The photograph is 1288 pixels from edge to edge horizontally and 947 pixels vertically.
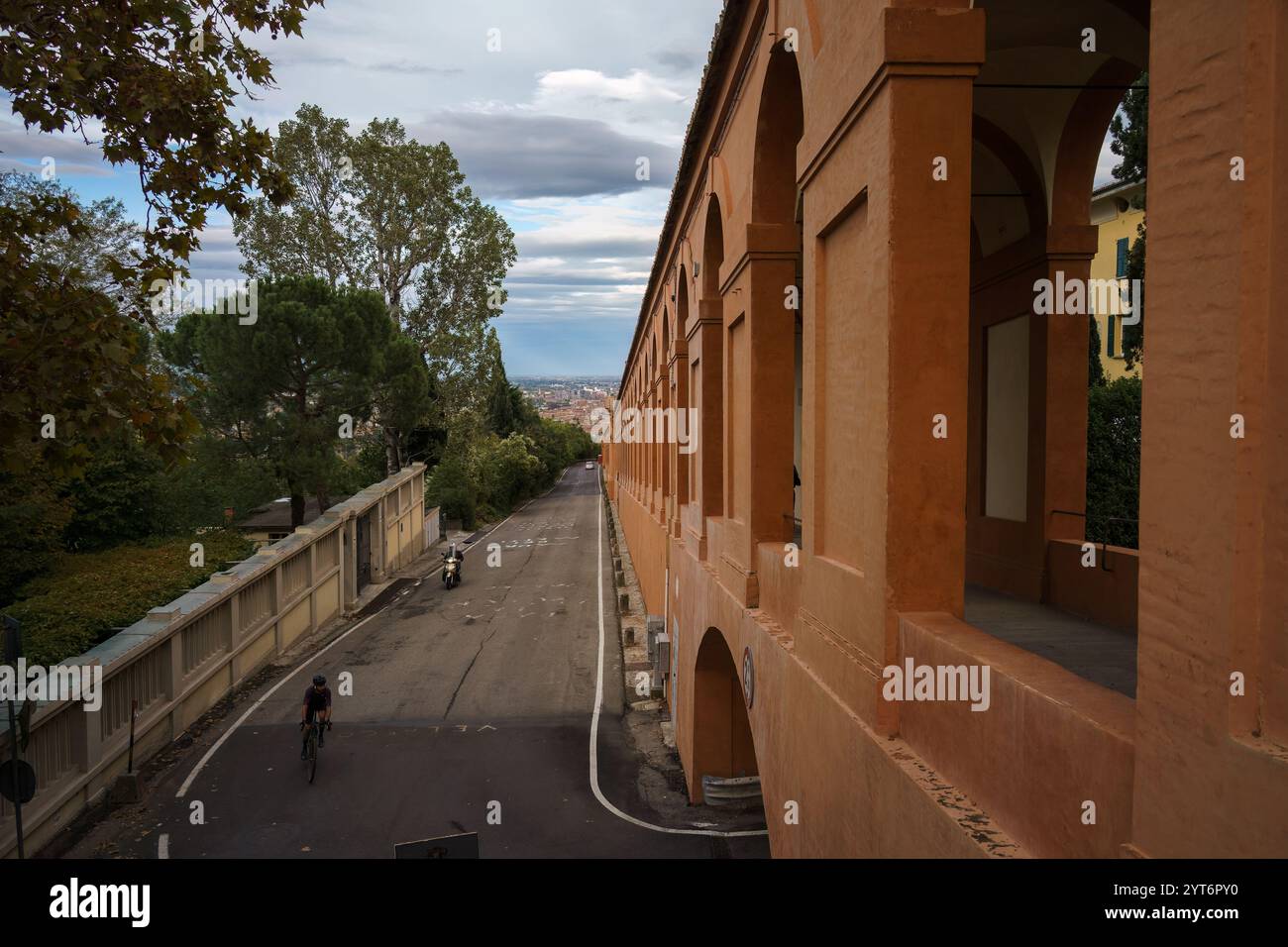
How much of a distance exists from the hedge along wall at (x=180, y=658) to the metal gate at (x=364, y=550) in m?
0.78

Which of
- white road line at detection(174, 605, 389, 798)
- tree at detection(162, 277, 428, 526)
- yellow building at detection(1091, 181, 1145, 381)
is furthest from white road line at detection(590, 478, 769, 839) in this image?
yellow building at detection(1091, 181, 1145, 381)

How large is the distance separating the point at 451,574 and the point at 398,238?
16.1 metres

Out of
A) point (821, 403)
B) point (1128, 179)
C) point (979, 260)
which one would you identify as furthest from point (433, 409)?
point (821, 403)

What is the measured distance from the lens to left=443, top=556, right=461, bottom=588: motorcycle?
1180 inches

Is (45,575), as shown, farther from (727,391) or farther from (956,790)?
(956,790)

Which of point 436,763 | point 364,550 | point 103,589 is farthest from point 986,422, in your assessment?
point 364,550

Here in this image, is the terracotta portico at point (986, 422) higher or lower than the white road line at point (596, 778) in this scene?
higher

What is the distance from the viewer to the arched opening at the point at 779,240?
7.61 meters

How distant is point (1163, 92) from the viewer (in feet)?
8.61

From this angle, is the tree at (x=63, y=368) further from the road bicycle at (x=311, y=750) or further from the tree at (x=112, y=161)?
the road bicycle at (x=311, y=750)

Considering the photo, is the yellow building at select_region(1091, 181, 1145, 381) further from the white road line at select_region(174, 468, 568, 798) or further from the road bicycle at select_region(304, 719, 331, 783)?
the white road line at select_region(174, 468, 568, 798)

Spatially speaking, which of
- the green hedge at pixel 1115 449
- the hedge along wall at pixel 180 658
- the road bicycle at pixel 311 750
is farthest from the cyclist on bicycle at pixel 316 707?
the green hedge at pixel 1115 449

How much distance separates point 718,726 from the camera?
12.0 metres

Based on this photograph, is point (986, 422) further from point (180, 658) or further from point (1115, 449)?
point (180, 658)
